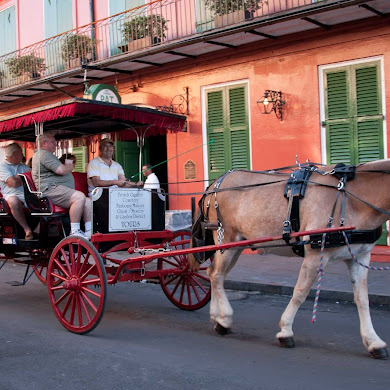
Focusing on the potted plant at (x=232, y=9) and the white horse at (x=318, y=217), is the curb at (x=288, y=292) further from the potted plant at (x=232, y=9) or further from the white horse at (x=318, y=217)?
the potted plant at (x=232, y=9)

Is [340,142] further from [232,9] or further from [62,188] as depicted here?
[62,188]

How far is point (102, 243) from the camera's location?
6.36 meters

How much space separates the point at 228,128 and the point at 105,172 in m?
5.56

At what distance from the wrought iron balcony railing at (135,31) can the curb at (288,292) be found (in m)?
5.27

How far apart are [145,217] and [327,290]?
2831mm

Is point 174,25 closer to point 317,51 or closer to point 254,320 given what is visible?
point 317,51

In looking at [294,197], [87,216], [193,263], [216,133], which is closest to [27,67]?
[216,133]

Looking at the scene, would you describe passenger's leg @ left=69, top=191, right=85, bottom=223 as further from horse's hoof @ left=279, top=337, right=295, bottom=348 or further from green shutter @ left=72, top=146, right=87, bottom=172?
green shutter @ left=72, top=146, right=87, bottom=172

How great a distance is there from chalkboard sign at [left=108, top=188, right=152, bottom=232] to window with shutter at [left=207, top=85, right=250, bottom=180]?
5.66m

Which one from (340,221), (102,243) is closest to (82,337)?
(102,243)

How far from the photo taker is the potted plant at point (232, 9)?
11594 millimetres

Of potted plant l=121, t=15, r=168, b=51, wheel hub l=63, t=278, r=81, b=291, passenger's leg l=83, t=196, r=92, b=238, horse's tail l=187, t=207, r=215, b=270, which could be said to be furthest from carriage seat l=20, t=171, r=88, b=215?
potted plant l=121, t=15, r=168, b=51

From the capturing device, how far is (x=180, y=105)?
1320 cm

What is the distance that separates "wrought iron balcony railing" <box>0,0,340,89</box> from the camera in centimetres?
1175
